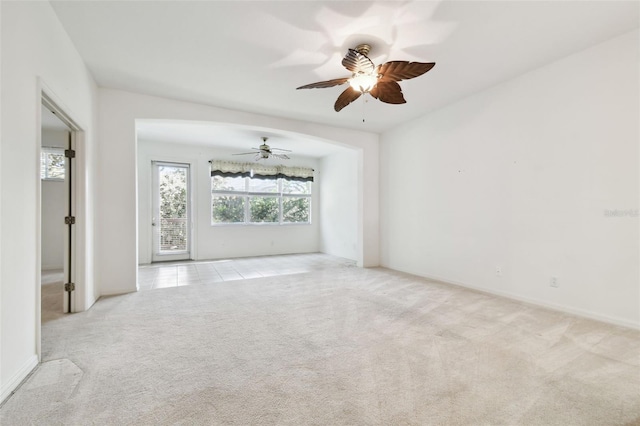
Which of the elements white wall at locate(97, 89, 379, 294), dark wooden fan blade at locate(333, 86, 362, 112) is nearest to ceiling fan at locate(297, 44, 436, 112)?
dark wooden fan blade at locate(333, 86, 362, 112)

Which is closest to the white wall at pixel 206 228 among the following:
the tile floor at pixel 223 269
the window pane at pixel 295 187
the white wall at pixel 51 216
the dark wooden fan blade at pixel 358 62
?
the tile floor at pixel 223 269

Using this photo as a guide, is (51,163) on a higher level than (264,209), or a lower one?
higher

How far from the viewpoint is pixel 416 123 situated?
491 cm


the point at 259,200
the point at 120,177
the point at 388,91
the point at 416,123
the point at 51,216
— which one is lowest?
the point at 51,216

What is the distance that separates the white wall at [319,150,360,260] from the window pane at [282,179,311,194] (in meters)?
0.43

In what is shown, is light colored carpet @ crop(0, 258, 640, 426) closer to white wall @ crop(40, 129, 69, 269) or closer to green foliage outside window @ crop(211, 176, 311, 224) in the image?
white wall @ crop(40, 129, 69, 269)

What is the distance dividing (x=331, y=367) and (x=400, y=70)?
250 cm

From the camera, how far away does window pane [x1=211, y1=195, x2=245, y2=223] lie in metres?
6.93

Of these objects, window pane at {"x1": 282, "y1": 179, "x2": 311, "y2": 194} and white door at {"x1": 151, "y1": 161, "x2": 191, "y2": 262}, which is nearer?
white door at {"x1": 151, "y1": 161, "x2": 191, "y2": 262}

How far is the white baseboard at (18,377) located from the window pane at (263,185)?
5.67m

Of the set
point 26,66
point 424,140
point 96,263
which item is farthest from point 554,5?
point 96,263

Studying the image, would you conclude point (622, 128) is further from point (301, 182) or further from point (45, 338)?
point (301, 182)

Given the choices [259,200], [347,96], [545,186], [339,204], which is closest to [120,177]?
[347,96]

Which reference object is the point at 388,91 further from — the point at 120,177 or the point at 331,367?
the point at 120,177
